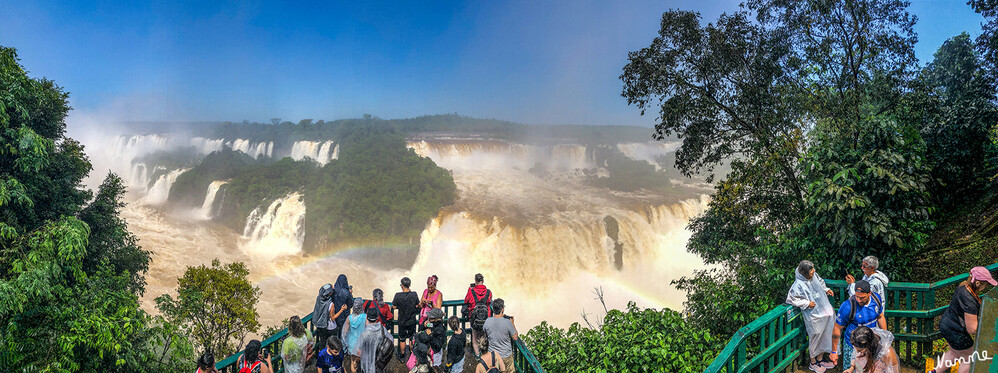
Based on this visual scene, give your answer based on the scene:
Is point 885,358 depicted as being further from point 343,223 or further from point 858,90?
point 343,223

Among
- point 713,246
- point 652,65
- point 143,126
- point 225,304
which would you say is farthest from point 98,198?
point 143,126

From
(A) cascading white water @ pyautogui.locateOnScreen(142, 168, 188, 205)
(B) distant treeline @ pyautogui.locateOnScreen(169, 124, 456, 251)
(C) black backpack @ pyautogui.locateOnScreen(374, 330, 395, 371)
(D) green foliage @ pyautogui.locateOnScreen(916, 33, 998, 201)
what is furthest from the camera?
(A) cascading white water @ pyautogui.locateOnScreen(142, 168, 188, 205)

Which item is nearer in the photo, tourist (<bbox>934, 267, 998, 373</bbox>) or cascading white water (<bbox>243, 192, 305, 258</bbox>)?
tourist (<bbox>934, 267, 998, 373</bbox>)

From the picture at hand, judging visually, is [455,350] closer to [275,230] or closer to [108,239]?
[108,239]

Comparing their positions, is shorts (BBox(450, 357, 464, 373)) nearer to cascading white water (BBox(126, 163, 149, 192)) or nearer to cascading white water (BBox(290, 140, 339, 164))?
cascading white water (BBox(290, 140, 339, 164))

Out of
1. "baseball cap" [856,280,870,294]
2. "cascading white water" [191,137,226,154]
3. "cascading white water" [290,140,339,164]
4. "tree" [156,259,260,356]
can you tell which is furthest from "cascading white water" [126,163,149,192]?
"baseball cap" [856,280,870,294]
